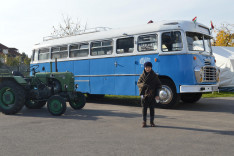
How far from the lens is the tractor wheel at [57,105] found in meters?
8.29

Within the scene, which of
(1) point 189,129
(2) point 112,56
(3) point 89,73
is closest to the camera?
(1) point 189,129

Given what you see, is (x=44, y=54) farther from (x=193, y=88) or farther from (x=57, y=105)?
(x=193, y=88)

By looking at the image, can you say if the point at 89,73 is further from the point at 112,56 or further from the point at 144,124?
the point at 144,124

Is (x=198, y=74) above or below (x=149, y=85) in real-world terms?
above

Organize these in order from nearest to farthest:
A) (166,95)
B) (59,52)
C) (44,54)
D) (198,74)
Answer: (198,74)
(166,95)
(59,52)
(44,54)

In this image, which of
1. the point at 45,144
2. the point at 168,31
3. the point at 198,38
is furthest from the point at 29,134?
the point at 198,38

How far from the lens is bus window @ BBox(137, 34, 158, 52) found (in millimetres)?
10188

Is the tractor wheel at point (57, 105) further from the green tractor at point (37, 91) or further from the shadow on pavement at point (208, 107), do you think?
the shadow on pavement at point (208, 107)

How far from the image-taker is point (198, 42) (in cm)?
1029

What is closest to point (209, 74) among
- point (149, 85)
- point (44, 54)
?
point (149, 85)

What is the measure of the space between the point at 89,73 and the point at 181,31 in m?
4.77

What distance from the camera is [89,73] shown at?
1241cm

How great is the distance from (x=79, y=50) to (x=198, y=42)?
5614 millimetres

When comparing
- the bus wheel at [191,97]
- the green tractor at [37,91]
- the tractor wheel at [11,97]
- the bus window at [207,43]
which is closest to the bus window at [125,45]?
the green tractor at [37,91]
